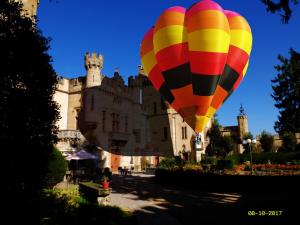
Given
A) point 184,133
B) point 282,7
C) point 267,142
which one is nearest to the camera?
point 282,7

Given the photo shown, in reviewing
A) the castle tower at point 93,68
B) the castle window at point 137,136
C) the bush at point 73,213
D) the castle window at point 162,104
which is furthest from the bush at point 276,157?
the bush at point 73,213

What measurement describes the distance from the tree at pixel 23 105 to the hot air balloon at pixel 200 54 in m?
8.74

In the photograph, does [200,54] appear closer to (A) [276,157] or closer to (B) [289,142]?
(A) [276,157]

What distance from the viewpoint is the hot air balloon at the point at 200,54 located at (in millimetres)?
15281

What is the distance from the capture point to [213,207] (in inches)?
460

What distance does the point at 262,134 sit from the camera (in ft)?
206

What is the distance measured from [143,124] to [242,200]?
29.1 metres

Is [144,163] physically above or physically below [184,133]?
below

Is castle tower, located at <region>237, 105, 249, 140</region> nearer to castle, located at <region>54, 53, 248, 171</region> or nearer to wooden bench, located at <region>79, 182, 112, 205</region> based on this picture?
castle, located at <region>54, 53, 248, 171</region>

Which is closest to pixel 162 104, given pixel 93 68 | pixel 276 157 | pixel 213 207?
pixel 93 68

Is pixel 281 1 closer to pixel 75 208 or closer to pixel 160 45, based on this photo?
pixel 160 45

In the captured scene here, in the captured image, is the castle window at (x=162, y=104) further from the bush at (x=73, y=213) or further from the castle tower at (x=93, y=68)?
the bush at (x=73, y=213)

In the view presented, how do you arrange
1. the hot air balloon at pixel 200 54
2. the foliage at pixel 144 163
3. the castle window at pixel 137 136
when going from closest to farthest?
the hot air balloon at pixel 200 54, the foliage at pixel 144 163, the castle window at pixel 137 136

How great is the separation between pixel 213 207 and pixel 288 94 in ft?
133
